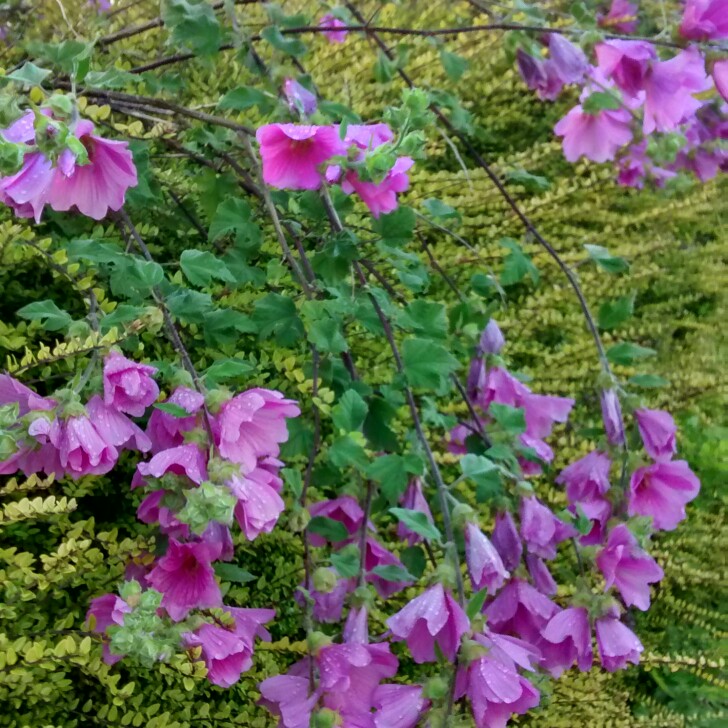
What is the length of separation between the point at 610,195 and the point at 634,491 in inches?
27.2

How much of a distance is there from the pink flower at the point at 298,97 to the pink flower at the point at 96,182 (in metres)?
0.12

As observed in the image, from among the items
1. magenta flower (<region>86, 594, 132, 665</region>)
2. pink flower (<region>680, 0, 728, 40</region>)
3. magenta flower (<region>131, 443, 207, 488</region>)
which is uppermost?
pink flower (<region>680, 0, 728, 40</region>)

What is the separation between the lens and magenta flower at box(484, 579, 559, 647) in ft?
1.63

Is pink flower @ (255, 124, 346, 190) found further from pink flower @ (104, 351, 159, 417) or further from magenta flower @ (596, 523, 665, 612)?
magenta flower @ (596, 523, 665, 612)

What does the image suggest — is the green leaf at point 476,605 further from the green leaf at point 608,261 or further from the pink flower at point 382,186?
the green leaf at point 608,261

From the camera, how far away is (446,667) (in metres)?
0.40

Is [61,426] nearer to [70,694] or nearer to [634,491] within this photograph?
[70,694]

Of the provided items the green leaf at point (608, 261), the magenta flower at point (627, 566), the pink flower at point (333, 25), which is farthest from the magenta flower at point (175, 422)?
the pink flower at point (333, 25)

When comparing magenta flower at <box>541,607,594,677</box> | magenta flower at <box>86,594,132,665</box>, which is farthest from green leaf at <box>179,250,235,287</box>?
magenta flower at <box>541,607,594,677</box>

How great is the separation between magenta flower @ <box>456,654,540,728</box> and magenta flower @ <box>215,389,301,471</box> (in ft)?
0.54

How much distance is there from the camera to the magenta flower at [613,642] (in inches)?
18.8

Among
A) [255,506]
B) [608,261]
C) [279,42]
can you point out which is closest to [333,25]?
[279,42]

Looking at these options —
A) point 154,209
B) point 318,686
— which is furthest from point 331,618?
point 154,209

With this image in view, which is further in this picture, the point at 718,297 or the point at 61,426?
the point at 718,297
